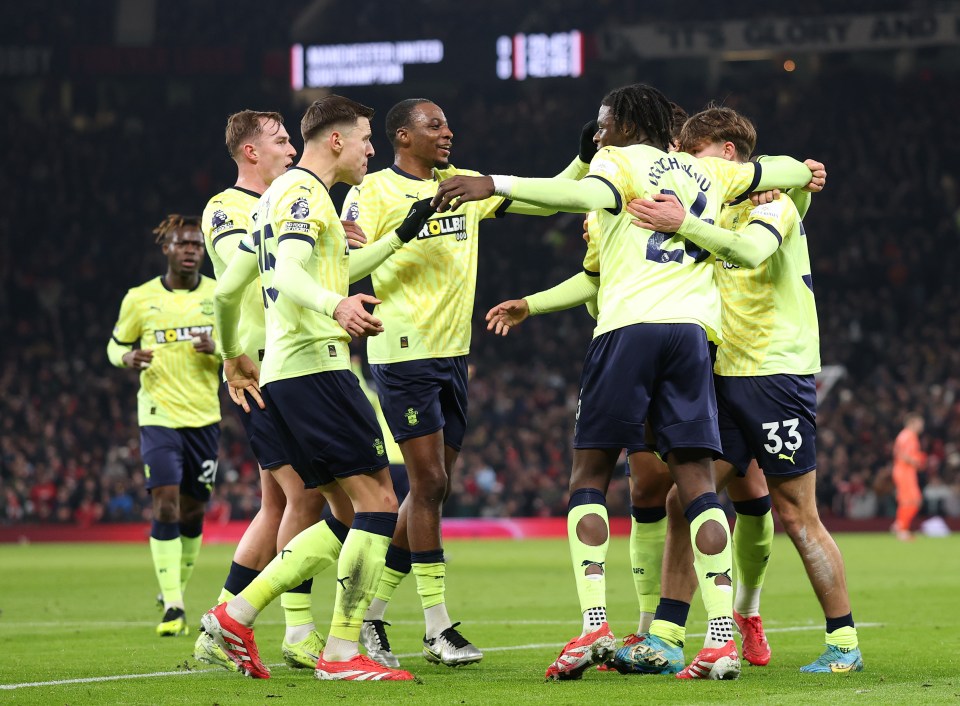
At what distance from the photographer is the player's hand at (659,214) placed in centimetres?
571

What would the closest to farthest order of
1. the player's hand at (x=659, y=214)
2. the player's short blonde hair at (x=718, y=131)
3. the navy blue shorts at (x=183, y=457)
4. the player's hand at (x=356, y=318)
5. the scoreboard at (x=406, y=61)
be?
the player's hand at (x=356, y=318), the player's hand at (x=659, y=214), the player's short blonde hair at (x=718, y=131), the navy blue shorts at (x=183, y=457), the scoreboard at (x=406, y=61)

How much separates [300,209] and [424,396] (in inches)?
55.3

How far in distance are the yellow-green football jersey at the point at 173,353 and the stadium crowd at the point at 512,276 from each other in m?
16.1

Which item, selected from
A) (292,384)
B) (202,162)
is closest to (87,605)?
(292,384)

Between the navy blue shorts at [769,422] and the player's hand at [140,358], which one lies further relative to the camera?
the player's hand at [140,358]

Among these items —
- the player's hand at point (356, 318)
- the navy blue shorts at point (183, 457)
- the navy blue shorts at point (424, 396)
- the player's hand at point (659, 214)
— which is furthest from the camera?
the navy blue shorts at point (183, 457)

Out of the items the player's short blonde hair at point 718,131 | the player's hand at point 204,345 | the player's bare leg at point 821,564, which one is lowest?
the player's bare leg at point 821,564

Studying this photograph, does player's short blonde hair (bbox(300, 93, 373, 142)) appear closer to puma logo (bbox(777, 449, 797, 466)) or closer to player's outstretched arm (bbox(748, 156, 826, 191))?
player's outstretched arm (bbox(748, 156, 826, 191))

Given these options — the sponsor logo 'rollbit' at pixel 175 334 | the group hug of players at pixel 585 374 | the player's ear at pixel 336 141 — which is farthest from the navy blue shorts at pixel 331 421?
the sponsor logo 'rollbit' at pixel 175 334

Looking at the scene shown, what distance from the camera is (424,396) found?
6.86 m

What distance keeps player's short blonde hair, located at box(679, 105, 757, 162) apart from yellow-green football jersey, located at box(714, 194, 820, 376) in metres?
0.36

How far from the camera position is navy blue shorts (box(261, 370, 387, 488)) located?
5.88m

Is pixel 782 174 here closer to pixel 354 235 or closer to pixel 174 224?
pixel 354 235

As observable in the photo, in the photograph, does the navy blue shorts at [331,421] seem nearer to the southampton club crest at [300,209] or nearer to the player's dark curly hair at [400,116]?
the southampton club crest at [300,209]
